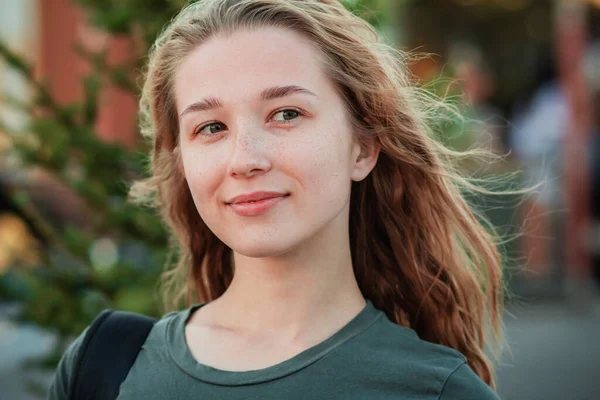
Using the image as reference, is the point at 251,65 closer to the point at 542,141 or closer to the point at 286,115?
the point at 286,115

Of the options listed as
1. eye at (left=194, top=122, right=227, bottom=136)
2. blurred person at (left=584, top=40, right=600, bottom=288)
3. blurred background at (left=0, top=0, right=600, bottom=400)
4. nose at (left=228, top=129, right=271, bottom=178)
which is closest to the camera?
nose at (left=228, top=129, right=271, bottom=178)

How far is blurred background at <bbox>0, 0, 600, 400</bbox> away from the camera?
3.22m

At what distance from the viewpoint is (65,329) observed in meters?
3.23

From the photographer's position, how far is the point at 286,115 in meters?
1.89

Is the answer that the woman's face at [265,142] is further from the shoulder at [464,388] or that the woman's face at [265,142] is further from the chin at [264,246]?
the shoulder at [464,388]

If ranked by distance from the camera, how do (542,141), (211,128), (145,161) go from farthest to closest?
(542,141) < (145,161) < (211,128)

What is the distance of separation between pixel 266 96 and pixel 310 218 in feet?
0.87

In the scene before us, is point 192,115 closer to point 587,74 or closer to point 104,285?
point 104,285

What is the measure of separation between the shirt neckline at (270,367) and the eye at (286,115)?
0.46 meters

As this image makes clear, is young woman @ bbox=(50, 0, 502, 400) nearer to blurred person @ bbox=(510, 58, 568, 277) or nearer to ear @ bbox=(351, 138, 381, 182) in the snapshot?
ear @ bbox=(351, 138, 381, 182)

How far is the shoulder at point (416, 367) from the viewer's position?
6.05ft

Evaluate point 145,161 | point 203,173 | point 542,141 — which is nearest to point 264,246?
point 203,173

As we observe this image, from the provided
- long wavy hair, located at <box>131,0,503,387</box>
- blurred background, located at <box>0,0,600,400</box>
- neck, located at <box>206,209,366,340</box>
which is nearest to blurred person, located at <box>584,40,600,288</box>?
blurred background, located at <box>0,0,600,400</box>

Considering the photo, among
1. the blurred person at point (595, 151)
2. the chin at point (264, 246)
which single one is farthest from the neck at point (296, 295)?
the blurred person at point (595, 151)
